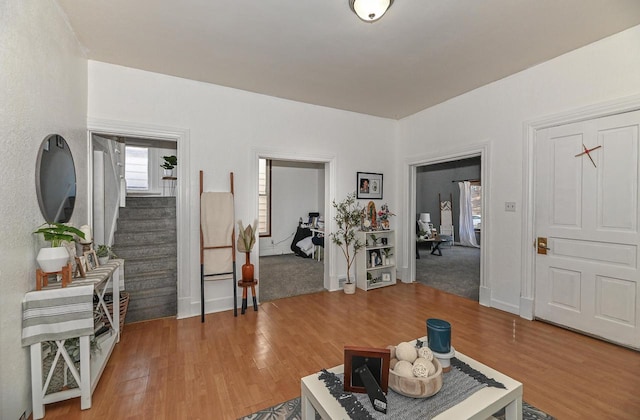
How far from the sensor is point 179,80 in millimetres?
3219

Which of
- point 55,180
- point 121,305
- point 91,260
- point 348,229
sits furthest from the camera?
point 348,229

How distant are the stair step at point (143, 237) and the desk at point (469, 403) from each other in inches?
126

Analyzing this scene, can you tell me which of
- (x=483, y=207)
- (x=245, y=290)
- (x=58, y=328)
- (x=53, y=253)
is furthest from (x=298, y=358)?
(x=483, y=207)

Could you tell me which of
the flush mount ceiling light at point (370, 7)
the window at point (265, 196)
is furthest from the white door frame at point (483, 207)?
the window at point (265, 196)

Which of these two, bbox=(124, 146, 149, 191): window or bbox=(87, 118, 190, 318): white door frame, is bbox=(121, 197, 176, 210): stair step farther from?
bbox=(124, 146, 149, 191): window

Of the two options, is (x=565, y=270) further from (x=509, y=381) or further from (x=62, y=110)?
(x=62, y=110)

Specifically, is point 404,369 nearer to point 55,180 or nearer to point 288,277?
point 55,180

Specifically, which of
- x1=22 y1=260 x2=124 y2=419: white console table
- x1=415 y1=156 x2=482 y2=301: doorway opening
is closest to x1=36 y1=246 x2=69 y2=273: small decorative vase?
x1=22 y1=260 x2=124 y2=419: white console table

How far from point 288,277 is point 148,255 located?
7.17 ft

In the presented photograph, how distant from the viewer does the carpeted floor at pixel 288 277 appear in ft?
13.5

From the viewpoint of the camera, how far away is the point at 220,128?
344 cm

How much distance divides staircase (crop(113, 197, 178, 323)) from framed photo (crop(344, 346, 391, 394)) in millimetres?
2859

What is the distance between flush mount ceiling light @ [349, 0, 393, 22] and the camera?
188cm

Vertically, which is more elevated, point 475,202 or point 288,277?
point 475,202
